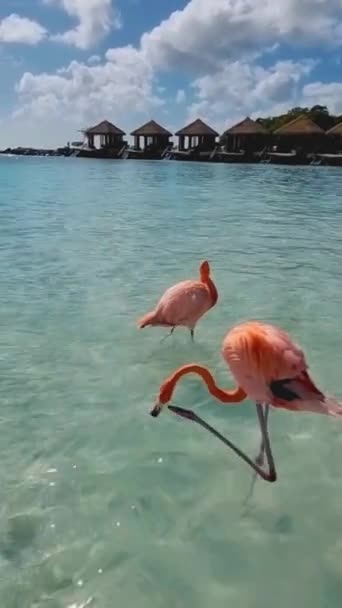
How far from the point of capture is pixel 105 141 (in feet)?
234

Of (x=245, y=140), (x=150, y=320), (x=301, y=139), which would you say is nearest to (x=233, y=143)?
(x=245, y=140)

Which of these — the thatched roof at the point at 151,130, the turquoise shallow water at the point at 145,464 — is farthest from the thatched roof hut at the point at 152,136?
the turquoise shallow water at the point at 145,464

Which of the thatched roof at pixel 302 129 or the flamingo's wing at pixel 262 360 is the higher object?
the thatched roof at pixel 302 129

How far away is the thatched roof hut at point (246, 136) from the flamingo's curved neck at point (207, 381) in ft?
187

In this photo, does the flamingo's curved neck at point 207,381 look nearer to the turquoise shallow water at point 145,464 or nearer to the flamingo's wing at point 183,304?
the turquoise shallow water at point 145,464

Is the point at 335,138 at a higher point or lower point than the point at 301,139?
higher

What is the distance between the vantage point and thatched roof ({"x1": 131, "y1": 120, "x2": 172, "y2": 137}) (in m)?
63.7

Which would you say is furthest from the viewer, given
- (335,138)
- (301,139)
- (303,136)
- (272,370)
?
(301,139)

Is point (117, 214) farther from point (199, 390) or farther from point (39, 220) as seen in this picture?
point (199, 390)

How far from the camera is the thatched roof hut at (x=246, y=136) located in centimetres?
5753

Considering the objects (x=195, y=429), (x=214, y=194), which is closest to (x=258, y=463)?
(x=195, y=429)

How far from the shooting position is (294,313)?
21.3ft

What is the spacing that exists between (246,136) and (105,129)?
17.6 meters

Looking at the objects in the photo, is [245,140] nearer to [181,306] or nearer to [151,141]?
[151,141]
